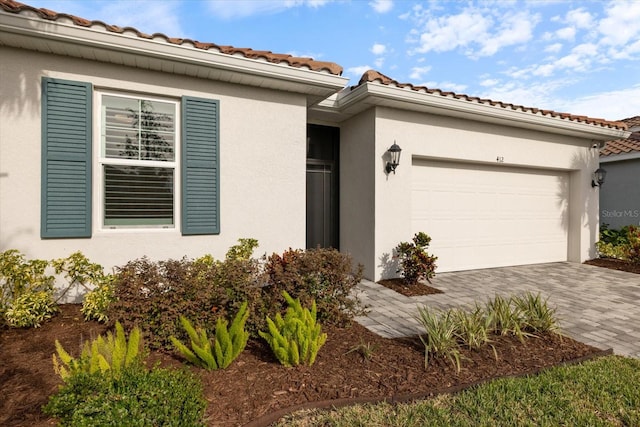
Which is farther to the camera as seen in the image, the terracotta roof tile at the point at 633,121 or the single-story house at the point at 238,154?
the terracotta roof tile at the point at 633,121

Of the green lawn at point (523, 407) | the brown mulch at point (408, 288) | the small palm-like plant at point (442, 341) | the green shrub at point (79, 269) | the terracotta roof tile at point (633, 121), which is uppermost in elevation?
the terracotta roof tile at point (633, 121)

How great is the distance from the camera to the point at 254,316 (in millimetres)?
3520

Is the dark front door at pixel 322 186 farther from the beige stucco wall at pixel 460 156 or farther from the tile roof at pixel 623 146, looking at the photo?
the tile roof at pixel 623 146

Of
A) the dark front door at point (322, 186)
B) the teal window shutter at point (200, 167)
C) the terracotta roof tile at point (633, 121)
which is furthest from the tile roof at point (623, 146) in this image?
the teal window shutter at point (200, 167)

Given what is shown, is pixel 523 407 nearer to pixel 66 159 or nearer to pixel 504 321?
pixel 504 321

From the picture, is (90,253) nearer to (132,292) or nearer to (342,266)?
(132,292)

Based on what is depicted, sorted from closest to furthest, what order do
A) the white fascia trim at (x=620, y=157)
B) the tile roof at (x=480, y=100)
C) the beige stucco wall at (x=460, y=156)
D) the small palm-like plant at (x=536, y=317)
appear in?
1. the small palm-like plant at (x=536, y=317)
2. the tile roof at (x=480, y=100)
3. the beige stucco wall at (x=460, y=156)
4. the white fascia trim at (x=620, y=157)

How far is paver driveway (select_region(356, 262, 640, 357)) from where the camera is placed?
4113mm

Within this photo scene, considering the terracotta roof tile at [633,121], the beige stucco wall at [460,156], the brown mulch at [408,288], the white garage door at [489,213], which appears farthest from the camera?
the terracotta roof tile at [633,121]

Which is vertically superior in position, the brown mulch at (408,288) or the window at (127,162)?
the window at (127,162)

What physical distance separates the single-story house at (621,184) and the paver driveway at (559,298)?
3.76 m

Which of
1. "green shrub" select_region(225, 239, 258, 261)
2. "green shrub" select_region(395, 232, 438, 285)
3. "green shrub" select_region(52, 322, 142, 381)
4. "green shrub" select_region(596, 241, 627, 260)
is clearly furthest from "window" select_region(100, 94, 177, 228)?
"green shrub" select_region(596, 241, 627, 260)

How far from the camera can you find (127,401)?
1.72m

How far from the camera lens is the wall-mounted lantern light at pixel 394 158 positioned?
Answer: 629cm
